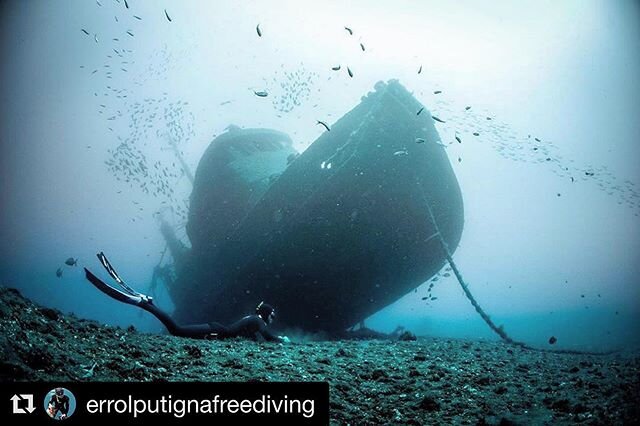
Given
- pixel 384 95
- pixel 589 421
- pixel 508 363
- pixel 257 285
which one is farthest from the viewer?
Result: pixel 257 285

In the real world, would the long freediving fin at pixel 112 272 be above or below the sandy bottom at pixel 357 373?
above

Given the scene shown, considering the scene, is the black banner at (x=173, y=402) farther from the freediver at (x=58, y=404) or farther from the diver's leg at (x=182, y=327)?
the diver's leg at (x=182, y=327)

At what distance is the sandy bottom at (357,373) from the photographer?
3.51 m

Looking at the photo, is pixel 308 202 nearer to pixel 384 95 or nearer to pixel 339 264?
pixel 339 264

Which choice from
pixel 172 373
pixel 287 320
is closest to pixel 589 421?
pixel 172 373

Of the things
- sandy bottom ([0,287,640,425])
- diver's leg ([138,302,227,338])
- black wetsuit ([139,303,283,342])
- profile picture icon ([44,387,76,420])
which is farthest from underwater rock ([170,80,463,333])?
profile picture icon ([44,387,76,420])

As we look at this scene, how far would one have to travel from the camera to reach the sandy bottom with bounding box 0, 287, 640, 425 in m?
3.51

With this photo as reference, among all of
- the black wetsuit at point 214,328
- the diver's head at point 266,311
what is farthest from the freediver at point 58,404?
the diver's head at point 266,311

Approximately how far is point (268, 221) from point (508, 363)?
23.4 ft

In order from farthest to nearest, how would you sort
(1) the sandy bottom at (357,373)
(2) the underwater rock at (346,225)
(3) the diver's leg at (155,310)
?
(2) the underwater rock at (346,225)
(3) the diver's leg at (155,310)
(1) the sandy bottom at (357,373)

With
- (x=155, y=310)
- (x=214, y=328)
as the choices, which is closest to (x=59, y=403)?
(x=155, y=310)

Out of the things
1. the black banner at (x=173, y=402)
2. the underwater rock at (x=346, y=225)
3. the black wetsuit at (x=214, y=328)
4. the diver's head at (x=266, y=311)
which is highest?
the underwater rock at (x=346, y=225)

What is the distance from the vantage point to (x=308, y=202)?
10055mm

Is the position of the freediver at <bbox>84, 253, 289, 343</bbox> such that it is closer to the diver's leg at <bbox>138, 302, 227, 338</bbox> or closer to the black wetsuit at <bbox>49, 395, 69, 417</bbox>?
the diver's leg at <bbox>138, 302, 227, 338</bbox>
